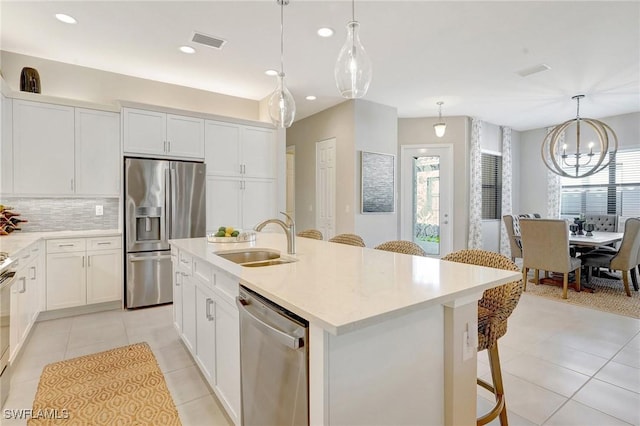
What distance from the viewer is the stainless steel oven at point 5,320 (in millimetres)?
1981

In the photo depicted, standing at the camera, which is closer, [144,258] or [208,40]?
[208,40]

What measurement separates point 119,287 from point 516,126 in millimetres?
8077

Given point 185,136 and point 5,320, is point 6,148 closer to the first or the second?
point 185,136

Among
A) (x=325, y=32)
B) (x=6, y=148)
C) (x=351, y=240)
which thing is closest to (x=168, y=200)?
(x=6, y=148)

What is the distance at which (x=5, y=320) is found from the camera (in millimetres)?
2074

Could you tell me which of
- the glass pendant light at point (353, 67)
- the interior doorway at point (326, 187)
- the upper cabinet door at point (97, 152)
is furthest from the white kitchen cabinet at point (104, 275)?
the glass pendant light at point (353, 67)

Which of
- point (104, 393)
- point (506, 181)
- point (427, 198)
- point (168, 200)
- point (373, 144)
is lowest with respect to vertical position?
point (104, 393)

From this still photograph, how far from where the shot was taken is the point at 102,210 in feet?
13.7

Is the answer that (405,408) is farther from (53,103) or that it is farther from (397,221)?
(397,221)

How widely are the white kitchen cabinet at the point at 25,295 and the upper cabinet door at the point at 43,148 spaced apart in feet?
2.57

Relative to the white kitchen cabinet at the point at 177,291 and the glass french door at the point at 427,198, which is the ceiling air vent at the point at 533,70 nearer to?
the glass french door at the point at 427,198

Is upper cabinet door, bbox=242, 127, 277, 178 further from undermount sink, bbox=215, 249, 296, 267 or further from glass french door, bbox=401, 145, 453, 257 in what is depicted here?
glass french door, bbox=401, 145, 453, 257

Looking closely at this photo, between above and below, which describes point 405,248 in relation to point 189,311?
above

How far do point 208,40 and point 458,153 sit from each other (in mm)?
4857
